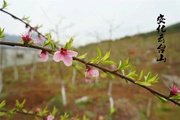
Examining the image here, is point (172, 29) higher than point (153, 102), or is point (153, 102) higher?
point (172, 29)

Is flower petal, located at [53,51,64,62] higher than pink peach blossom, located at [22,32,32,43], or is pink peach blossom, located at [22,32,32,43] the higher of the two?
pink peach blossom, located at [22,32,32,43]

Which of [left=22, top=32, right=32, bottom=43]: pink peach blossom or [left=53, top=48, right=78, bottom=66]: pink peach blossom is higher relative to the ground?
[left=22, top=32, right=32, bottom=43]: pink peach blossom

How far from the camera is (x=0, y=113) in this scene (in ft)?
5.16

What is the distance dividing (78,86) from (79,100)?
236 centimetres

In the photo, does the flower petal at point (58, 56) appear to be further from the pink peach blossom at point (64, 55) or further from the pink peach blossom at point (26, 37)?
the pink peach blossom at point (26, 37)

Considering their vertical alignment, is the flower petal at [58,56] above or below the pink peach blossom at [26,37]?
below

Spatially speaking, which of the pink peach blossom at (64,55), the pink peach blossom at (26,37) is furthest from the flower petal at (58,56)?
the pink peach blossom at (26,37)

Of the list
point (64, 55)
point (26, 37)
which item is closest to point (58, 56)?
point (64, 55)

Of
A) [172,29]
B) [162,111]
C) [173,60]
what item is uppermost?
[172,29]

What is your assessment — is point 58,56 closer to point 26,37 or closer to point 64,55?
point 64,55

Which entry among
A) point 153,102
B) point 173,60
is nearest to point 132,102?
point 153,102

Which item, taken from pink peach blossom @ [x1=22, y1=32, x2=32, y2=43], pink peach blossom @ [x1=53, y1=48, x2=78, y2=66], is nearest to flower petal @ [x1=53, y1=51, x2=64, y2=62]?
pink peach blossom @ [x1=53, y1=48, x2=78, y2=66]

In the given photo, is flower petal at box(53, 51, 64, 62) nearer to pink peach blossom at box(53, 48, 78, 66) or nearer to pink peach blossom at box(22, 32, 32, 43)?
pink peach blossom at box(53, 48, 78, 66)

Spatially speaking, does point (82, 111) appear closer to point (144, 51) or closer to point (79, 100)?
point (79, 100)
